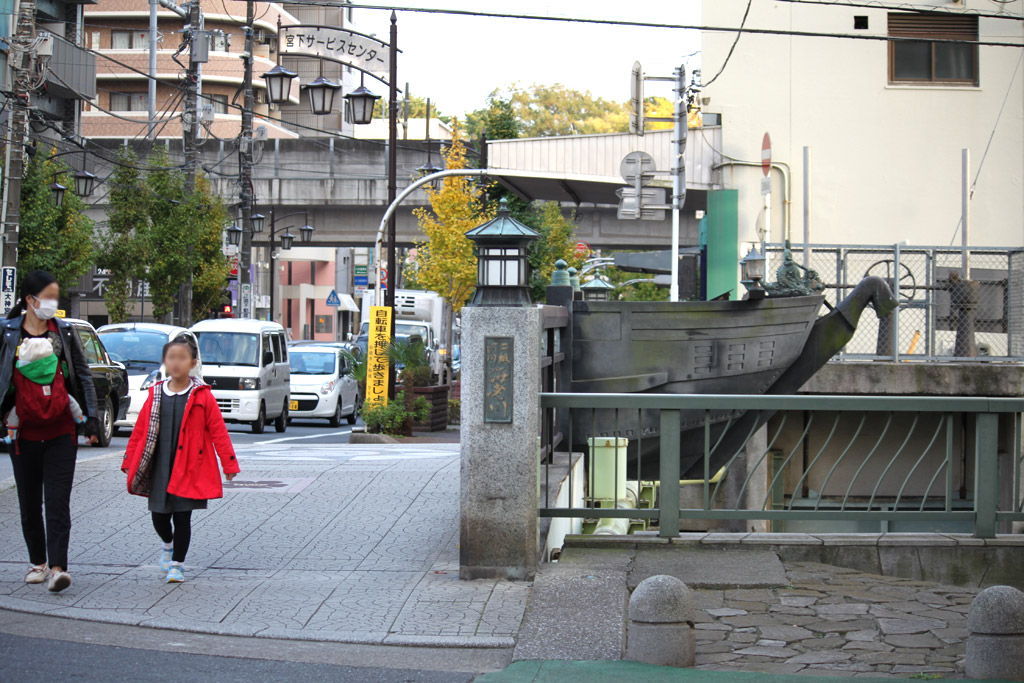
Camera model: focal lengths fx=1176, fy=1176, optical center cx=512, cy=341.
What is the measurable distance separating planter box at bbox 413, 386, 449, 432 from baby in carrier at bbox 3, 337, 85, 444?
16.3m

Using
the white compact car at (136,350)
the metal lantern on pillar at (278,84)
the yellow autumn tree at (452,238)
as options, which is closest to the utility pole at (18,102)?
the white compact car at (136,350)

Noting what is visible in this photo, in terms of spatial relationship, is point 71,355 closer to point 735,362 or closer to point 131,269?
point 735,362

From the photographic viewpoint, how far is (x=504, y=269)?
23.0 ft

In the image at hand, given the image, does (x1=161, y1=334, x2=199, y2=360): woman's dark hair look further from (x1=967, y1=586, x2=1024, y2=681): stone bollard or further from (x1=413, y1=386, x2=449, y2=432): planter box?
(x1=413, y1=386, x2=449, y2=432): planter box

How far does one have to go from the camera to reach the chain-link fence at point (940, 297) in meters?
16.8

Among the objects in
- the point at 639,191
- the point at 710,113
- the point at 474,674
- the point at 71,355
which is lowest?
the point at 474,674

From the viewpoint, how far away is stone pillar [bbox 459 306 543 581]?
6.89m

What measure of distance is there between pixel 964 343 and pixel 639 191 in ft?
22.3

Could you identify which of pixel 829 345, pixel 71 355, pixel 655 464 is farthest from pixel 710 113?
pixel 71 355

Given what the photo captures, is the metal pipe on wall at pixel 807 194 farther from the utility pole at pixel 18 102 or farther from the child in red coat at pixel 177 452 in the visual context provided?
the child in red coat at pixel 177 452

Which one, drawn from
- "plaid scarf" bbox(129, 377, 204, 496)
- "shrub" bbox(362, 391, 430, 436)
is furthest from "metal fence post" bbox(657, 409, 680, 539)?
"shrub" bbox(362, 391, 430, 436)

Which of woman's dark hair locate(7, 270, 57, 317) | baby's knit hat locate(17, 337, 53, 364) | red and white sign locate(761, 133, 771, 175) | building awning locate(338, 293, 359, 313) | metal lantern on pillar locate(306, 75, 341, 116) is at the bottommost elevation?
baby's knit hat locate(17, 337, 53, 364)

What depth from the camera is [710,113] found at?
22859 millimetres

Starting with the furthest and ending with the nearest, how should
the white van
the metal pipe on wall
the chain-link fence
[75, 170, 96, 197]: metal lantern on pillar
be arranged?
[75, 170, 96, 197]: metal lantern on pillar, the white van, the metal pipe on wall, the chain-link fence
